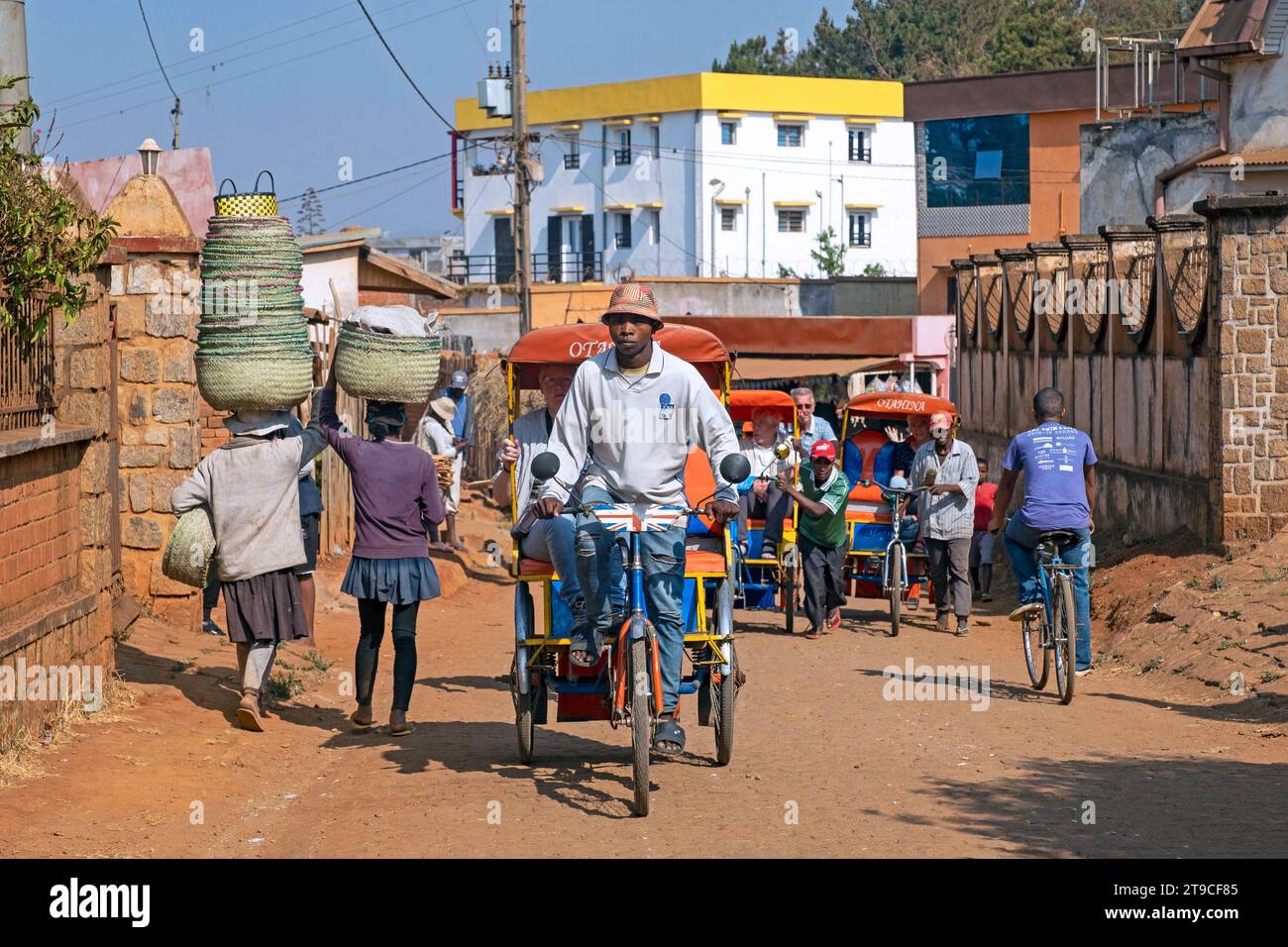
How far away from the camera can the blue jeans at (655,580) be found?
8406mm

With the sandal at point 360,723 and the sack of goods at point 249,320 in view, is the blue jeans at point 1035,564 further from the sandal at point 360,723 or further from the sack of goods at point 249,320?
the sack of goods at point 249,320

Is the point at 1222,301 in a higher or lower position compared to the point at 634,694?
higher

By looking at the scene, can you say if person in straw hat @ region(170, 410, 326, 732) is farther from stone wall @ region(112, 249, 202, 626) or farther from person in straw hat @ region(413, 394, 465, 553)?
person in straw hat @ region(413, 394, 465, 553)

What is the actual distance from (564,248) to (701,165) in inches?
352

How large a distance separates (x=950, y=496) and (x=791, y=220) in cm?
5866

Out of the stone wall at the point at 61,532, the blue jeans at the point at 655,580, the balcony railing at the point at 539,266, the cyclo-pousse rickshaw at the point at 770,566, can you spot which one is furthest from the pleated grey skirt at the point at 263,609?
the balcony railing at the point at 539,266

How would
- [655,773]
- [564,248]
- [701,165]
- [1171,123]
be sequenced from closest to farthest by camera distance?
[655,773], [1171,123], [701,165], [564,248]

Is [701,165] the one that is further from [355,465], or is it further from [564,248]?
[355,465]

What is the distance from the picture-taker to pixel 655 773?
927 centimetres

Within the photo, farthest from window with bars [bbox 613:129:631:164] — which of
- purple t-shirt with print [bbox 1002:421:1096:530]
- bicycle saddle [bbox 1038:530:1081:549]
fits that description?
bicycle saddle [bbox 1038:530:1081:549]

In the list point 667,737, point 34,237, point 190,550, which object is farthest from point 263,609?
point 667,737

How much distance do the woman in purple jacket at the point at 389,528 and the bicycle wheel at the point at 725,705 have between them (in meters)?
2.12

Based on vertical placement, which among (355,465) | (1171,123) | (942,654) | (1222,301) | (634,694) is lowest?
(942,654)

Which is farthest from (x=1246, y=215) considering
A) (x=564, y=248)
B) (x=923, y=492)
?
(x=564, y=248)
